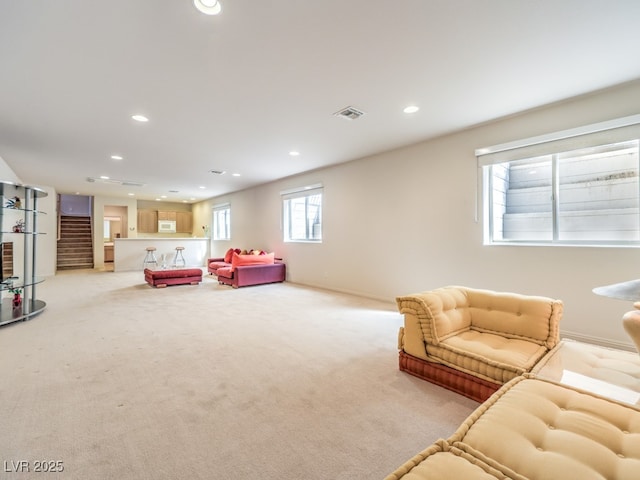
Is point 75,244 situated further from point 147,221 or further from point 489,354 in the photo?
point 489,354

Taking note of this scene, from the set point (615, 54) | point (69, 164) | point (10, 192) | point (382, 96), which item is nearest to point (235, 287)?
point (10, 192)

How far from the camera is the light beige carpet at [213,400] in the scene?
56.2 inches

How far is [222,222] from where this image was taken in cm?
1045

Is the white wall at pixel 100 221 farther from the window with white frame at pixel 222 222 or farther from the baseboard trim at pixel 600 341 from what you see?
the baseboard trim at pixel 600 341

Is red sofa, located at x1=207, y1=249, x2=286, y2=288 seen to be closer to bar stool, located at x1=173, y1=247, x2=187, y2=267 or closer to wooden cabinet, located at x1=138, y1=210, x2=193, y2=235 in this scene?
bar stool, located at x1=173, y1=247, x2=187, y2=267

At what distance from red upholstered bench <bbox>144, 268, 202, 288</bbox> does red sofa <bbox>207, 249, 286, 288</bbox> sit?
565mm

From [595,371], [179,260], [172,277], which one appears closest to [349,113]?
[595,371]

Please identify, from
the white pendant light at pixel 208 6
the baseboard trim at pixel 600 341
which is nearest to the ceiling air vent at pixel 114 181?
the white pendant light at pixel 208 6

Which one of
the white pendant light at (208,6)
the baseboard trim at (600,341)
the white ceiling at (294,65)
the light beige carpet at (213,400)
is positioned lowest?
the light beige carpet at (213,400)

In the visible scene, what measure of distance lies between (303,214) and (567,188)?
5.02 metres

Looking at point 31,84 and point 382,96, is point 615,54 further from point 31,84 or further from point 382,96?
point 31,84

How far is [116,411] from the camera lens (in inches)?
71.5

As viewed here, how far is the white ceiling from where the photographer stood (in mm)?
1919

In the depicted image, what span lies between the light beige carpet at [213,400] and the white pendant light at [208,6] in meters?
2.62
